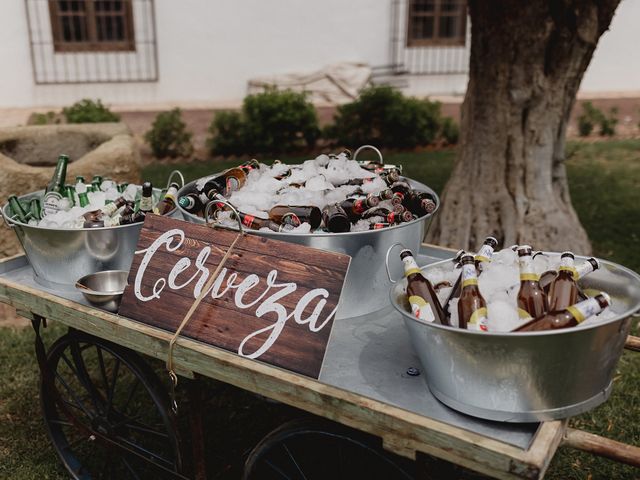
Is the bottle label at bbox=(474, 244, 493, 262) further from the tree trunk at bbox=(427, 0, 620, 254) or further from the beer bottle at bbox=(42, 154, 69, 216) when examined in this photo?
the tree trunk at bbox=(427, 0, 620, 254)

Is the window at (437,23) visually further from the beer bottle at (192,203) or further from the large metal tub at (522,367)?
the large metal tub at (522,367)

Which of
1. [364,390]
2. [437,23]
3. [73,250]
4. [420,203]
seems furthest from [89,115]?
[437,23]

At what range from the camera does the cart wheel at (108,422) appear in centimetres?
251

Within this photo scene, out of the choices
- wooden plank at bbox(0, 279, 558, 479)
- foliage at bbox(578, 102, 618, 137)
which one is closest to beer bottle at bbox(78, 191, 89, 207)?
wooden plank at bbox(0, 279, 558, 479)

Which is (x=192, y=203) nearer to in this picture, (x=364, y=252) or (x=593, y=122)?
(x=364, y=252)

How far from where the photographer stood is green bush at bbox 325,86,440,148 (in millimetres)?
9672

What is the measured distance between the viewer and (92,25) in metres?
12.9

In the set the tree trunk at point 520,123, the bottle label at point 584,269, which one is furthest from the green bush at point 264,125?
the bottle label at point 584,269

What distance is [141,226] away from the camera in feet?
8.30

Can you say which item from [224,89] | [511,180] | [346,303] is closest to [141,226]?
[346,303]

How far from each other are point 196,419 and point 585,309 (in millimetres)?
1332

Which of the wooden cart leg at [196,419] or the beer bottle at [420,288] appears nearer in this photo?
the beer bottle at [420,288]

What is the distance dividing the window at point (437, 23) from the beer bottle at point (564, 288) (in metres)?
13.1

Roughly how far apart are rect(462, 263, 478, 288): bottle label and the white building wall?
39.7 ft
